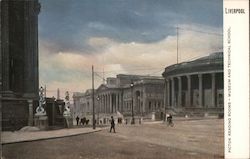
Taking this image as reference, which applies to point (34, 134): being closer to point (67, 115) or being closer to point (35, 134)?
point (35, 134)

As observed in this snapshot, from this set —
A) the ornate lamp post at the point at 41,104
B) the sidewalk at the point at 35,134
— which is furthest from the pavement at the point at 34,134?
the ornate lamp post at the point at 41,104

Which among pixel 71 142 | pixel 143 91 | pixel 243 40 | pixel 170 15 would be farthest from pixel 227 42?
pixel 71 142

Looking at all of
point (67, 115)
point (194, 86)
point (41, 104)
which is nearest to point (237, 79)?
point (194, 86)

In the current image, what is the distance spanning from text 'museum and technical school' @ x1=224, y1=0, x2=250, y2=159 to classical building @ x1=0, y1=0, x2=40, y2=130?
4.24 feet

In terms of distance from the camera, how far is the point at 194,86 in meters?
3.73

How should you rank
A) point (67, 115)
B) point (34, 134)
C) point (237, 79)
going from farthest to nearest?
point (67, 115)
point (34, 134)
point (237, 79)

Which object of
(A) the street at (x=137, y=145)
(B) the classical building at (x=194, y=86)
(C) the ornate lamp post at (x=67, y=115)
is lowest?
(A) the street at (x=137, y=145)

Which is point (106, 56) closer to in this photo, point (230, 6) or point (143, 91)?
point (143, 91)

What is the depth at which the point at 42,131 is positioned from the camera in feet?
11.9

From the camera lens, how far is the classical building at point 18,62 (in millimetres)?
3615

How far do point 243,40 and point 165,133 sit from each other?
0.82 m

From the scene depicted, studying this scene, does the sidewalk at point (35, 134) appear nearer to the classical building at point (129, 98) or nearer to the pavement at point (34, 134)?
the pavement at point (34, 134)

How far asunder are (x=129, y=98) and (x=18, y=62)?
32.2 inches

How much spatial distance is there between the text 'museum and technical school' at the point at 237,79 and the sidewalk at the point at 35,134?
0.95 meters
